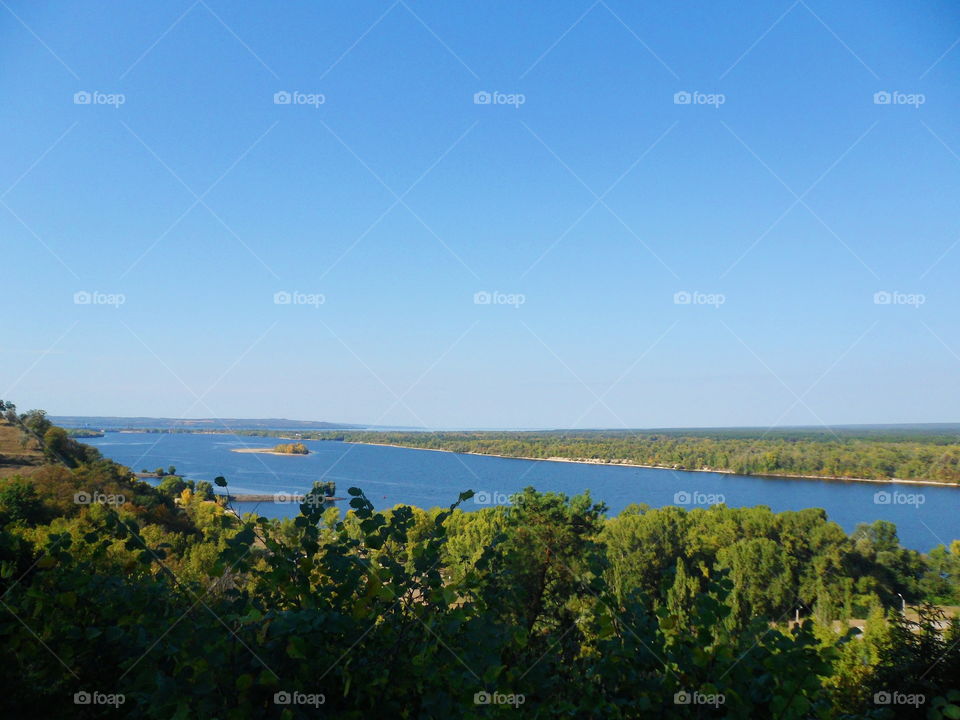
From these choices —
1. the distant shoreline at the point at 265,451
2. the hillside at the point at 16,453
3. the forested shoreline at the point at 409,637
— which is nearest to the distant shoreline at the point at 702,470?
the distant shoreline at the point at 265,451

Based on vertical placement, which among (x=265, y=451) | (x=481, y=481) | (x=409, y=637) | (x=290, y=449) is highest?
(x=290, y=449)

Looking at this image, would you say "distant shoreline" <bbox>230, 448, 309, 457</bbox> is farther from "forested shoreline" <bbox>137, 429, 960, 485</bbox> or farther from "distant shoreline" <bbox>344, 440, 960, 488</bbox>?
"distant shoreline" <bbox>344, 440, 960, 488</bbox>

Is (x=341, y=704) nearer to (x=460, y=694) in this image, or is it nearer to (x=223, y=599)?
(x=460, y=694)

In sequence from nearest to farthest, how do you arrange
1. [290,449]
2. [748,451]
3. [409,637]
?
1. [409,637]
2. [290,449]
3. [748,451]

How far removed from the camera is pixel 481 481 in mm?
9523

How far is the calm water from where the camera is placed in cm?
689

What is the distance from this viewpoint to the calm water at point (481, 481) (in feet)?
22.6

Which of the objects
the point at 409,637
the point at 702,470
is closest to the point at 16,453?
the point at 409,637

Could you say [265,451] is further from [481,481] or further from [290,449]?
[481,481]

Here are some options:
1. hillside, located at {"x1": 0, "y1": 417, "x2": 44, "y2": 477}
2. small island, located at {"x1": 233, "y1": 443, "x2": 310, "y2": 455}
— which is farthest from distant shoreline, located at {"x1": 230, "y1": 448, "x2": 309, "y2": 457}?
Answer: hillside, located at {"x1": 0, "y1": 417, "x2": 44, "y2": 477}

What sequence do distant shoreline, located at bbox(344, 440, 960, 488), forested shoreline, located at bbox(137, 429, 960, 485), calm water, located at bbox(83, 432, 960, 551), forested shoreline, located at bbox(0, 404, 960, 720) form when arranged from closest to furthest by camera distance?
forested shoreline, located at bbox(0, 404, 960, 720) → calm water, located at bbox(83, 432, 960, 551) → distant shoreline, located at bbox(344, 440, 960, 488) → forested shoreline, located at bbox(137, 429, 960, 485)

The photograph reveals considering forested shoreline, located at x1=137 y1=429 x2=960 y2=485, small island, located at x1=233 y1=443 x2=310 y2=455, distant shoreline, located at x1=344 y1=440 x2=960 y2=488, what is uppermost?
forested shoreline, located at x1=137 y1=429 x2=960 y2=485

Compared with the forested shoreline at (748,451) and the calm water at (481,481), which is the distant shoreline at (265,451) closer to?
the calm water at (481,481)

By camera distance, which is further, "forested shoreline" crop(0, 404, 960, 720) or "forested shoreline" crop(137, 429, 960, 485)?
"forested shoreline" crop(137, 429, 960, 485)
